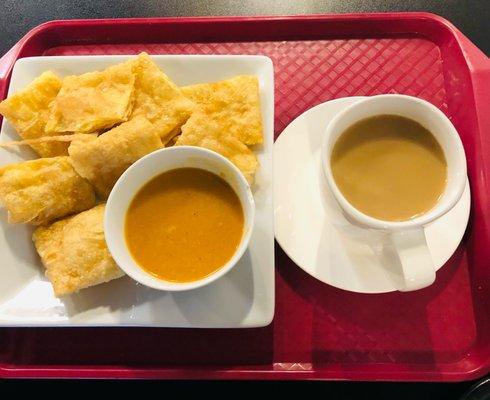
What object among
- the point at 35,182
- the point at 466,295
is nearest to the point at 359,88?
the point at 466,295

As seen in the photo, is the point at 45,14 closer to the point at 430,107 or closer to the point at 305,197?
the point at 305,197

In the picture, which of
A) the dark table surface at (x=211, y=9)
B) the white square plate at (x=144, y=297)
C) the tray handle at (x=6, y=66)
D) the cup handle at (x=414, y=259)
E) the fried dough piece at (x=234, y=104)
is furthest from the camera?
the dark table surface at (x=211, y=9)

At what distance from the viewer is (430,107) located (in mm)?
1177

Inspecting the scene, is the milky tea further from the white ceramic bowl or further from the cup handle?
the white ceramic bowl

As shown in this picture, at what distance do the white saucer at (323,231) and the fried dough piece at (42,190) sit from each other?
21.7 inches

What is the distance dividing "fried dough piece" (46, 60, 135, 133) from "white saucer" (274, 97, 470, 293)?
1.50 feet

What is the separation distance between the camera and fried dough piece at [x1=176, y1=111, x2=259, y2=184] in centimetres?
128

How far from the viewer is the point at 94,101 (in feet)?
4.33

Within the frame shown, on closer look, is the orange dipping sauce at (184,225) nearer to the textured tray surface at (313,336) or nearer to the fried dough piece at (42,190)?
the fried dough piece at (42,190)

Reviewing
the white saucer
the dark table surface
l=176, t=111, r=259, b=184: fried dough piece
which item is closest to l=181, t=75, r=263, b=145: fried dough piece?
l=176, t=111, r=259, b=184: fried dough piece

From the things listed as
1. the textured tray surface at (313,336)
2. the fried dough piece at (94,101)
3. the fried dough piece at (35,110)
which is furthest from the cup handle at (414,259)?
the fried dough piece at (35,110)

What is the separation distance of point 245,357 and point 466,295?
669 millimetres

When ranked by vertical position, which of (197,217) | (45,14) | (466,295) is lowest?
(466,295)

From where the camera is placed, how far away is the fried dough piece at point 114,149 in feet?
4.07
